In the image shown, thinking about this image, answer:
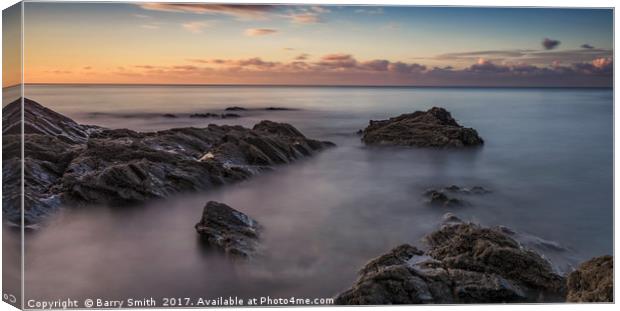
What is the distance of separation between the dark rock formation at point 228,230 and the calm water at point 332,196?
117mm

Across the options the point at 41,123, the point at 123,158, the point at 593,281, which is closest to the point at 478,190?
the point at 593,281

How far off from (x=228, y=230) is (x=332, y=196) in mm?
1299

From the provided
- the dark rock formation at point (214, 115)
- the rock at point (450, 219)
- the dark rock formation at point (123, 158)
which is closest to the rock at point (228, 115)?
the dark rock formation at point (214, 115)

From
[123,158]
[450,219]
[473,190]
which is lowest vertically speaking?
[450,219]

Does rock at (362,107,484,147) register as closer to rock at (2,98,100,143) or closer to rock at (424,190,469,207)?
rock at (424,190,469,207)

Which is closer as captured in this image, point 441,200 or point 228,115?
point 441,200

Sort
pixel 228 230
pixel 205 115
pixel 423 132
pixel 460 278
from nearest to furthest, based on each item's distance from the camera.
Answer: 1. pixel 460 278
2. pixel 228 230
3. pixel 205 115
4. pixel 423 132

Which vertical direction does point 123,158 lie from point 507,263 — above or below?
above

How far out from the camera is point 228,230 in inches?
335

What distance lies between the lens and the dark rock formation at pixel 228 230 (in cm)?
845

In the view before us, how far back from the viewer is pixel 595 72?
356 inches

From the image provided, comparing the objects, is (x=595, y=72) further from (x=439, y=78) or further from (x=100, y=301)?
(x=100, y=301)

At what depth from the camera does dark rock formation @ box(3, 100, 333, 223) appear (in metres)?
8.43

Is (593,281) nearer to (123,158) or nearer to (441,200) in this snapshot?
(441,200)
